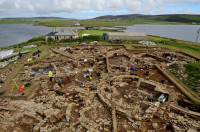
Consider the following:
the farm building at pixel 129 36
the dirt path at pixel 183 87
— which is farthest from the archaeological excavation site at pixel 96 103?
the farm building at pixel 129 36

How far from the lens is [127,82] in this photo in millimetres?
19531

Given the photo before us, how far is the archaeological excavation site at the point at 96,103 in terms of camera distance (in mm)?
11461

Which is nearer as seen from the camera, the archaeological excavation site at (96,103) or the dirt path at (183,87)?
the archaeological excavation site at (96,103)

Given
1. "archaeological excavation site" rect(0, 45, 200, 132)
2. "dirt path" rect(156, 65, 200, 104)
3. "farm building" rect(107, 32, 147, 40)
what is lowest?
"archaeological excavation site" rect(0, 45, 200, 132)

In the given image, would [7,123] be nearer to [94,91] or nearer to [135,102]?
[94,91]

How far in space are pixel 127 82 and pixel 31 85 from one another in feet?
45.4

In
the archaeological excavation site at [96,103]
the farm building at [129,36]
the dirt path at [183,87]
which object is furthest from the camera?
the farm building at [129,36]

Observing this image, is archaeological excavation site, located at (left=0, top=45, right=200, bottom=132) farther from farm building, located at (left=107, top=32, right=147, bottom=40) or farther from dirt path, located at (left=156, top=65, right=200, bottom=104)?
farm building, located at (left=107, top=32, right=147, bottom=40)

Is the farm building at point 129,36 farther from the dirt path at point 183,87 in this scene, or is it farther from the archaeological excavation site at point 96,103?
the dirt path at point 183,87

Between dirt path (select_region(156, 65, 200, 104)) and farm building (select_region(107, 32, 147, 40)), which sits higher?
farm building (select_region(107, 32, 147, 40))

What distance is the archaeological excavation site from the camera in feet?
37.6

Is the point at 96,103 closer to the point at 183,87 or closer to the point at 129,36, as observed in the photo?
the point at 183,87

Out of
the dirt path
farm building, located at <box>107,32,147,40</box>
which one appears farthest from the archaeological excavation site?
farm building, located at <box>107,32,147,40</box>

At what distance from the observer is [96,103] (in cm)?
1454
